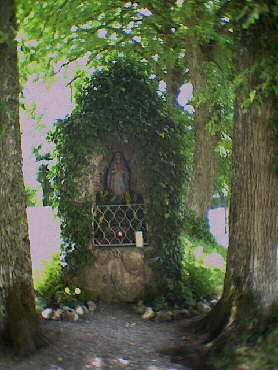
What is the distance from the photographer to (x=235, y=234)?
7.30 m

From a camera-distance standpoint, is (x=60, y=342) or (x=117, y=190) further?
(x=117, y=190)

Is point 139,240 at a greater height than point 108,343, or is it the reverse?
point 139,240

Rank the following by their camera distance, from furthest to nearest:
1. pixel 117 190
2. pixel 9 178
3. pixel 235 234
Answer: pixel 117 190, pixel 235 234, pixel 9 178

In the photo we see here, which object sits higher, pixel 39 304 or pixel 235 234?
pixel 235 234

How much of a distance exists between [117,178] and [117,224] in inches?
37.1

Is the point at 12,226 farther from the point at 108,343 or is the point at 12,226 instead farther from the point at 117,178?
the point at 117,178

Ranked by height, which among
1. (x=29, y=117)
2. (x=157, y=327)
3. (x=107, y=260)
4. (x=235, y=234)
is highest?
(x=29, y=117)

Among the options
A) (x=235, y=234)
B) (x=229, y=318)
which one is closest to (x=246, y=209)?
(x=235, y=234)

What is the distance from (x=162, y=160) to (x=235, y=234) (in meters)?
3.14

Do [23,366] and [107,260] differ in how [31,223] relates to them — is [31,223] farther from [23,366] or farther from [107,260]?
[23,366]

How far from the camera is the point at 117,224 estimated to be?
1062cm

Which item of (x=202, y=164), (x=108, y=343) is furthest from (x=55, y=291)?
(x=202, y=164)

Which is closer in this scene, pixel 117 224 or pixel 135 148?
pixel 135 148

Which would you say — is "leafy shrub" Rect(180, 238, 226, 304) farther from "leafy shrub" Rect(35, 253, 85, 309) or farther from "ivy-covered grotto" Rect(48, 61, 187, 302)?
"leafy shrub" Rect(35, 253, 85, 309)
